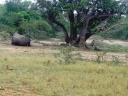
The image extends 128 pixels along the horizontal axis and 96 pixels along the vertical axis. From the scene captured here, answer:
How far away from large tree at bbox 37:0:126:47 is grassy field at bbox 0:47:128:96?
48.0ft

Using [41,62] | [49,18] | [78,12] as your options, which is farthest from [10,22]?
[41,62]

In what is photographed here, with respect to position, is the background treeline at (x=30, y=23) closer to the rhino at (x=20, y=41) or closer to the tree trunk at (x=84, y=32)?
the tree trunk at (x=84, y=32)

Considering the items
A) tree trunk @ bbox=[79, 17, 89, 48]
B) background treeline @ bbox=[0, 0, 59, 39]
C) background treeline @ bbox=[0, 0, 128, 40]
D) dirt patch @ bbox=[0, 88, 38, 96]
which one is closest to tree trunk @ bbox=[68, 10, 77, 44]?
tree trunk @ bbox=[79, 17, 89, 48]

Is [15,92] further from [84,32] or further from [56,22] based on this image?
[56,22]

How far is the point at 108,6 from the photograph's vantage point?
30.8 m

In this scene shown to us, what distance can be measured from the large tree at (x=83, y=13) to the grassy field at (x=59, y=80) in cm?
1462

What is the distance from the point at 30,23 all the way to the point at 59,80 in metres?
23.0

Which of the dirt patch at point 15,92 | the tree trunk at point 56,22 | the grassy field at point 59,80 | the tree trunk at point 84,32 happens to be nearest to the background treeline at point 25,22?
the tree trunk at point 56,22

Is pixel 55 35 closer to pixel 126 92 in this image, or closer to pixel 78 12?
pixel 78 12

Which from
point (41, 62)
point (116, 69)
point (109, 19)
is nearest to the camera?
point (116, 69)

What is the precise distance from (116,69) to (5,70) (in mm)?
3998

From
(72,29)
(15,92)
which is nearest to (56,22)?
(72,29)

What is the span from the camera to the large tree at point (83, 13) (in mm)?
30609

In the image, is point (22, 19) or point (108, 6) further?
point (22, 19)
